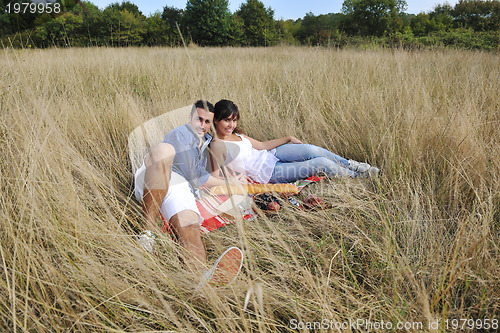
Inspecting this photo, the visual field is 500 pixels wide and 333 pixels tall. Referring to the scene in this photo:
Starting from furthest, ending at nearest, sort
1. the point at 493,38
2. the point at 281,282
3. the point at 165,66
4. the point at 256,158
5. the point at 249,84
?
the point at 493,38, the point at 165,66, the point at 249,84, the point at 256,158, the point at 281,282

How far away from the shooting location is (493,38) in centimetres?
880

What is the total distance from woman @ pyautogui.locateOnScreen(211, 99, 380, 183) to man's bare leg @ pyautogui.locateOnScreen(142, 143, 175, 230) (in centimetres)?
59

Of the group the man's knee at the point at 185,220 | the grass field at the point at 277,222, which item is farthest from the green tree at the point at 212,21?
the man's knee at the point at 185,220

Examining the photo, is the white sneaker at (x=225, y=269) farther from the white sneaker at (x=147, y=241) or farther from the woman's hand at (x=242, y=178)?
the woman's hand at (x=242, y=178)

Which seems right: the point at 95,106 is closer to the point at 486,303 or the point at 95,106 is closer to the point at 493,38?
the point at 486,303

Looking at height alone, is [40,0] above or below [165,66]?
above

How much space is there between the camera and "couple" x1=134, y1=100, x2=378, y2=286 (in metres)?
1.54

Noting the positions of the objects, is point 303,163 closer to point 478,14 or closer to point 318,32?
point 318,32

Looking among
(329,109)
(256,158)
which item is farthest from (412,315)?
(329,109)

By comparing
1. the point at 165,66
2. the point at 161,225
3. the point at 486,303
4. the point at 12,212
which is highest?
the point at 165,66

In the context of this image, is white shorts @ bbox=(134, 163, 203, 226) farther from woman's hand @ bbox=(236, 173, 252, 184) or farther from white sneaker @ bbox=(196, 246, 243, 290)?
woman's hand @ bbox=(236, 173, 252, 184)

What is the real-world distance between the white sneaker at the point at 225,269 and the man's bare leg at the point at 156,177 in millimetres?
592

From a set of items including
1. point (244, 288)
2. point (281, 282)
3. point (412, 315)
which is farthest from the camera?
point (281, 282)

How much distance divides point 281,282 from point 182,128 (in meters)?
1.39
